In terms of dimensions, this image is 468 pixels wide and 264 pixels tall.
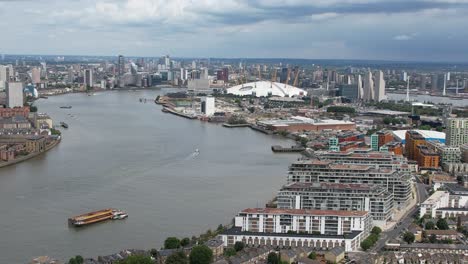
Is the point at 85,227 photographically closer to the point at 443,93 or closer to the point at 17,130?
the point at 17,130

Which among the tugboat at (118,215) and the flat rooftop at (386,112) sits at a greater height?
the flat rooftop at (386,112)

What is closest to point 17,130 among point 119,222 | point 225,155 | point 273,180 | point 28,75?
point 225,155

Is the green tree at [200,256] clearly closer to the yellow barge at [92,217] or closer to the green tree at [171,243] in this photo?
the green tree at [171,243]

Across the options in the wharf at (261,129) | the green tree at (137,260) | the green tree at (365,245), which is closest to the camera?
the green tree at (137,260)

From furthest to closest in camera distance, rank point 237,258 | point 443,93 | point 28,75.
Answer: point 28,75 < point 443,93 < point 237,258

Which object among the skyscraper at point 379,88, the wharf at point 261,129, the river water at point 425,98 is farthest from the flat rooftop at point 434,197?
the river water at point 425,98

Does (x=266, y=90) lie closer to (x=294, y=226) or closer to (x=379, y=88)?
(x=379, y=88)
